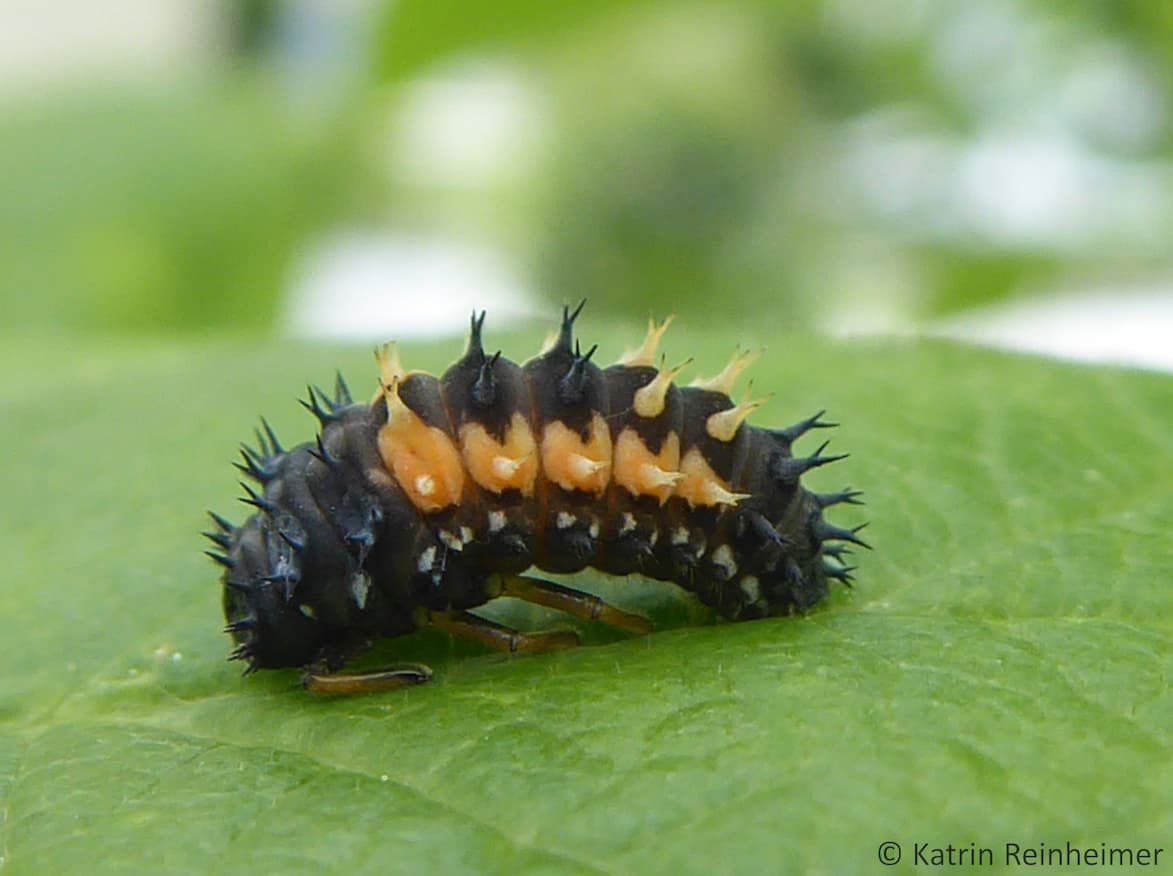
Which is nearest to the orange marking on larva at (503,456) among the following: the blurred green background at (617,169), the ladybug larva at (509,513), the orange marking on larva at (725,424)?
the ladybug larva at (509,513)

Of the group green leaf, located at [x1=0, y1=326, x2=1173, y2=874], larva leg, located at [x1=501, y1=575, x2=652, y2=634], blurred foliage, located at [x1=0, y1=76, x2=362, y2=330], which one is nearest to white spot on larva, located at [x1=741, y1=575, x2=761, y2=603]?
green leaf, located at [x1=0, y1=326, x2=1173, y2=874]

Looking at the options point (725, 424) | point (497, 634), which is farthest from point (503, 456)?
point (725, 424)

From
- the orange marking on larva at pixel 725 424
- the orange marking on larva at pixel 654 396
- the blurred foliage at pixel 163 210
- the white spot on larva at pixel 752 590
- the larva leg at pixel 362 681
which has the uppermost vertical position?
the blurred foliage at pixel 163 210

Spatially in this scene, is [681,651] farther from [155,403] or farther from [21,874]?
[155,403]

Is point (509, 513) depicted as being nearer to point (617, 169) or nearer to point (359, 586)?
point (359, 586)

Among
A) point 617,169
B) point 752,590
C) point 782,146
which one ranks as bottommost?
point 752,590

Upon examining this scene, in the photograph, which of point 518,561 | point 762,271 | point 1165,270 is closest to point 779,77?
point 762,271

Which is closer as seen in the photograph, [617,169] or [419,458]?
[419,458]

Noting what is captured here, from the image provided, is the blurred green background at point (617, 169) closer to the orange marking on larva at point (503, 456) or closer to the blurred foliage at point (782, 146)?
the blurred foliage at point (782, 146)
